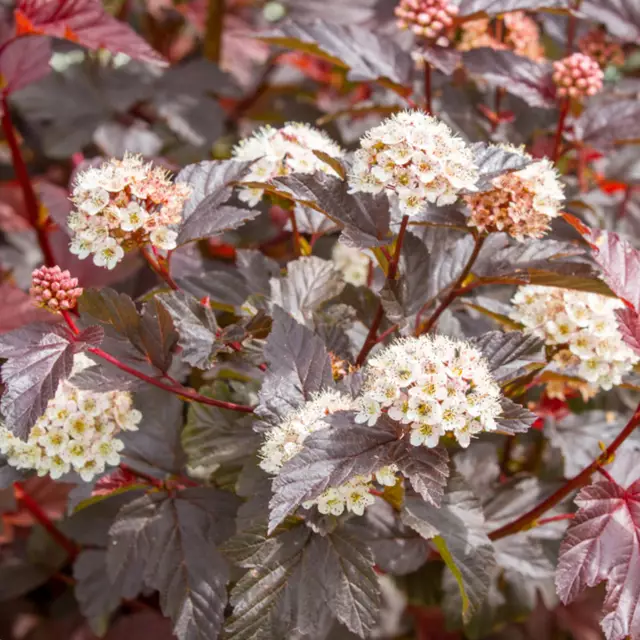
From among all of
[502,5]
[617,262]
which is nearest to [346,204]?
[617,262]

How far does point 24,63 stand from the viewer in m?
1.31

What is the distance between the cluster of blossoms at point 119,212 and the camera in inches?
33.2

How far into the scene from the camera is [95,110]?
1701 millimetres

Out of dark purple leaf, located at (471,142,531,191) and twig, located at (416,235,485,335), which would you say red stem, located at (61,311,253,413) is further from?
dark purple leaf, located at (471,142,531,191)

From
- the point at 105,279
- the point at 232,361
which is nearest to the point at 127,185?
the point at 232,361

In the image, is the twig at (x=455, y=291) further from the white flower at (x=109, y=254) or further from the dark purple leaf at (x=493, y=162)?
the white flower at (x=109, y=254)

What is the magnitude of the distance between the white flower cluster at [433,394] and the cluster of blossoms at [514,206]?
0.53ft

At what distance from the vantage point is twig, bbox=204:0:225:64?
1849 mm

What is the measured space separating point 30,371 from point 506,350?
0.50 m

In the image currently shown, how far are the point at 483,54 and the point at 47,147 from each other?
0.89 m

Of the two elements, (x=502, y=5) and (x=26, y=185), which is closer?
(x=502, y=5)

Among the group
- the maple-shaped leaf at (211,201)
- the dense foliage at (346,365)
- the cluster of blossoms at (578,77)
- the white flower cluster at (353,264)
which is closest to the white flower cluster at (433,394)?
the dense foliage at (346,365)

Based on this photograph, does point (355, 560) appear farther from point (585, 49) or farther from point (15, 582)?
point (585, 49)

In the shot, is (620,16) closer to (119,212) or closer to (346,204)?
(346,204)
